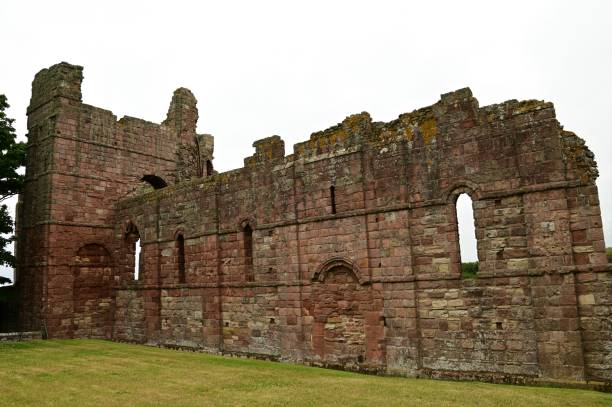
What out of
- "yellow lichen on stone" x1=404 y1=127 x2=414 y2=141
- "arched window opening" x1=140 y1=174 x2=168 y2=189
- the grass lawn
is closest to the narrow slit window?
"yellow lichen on stone" x1=404 y1=127 x2=414 y2=141

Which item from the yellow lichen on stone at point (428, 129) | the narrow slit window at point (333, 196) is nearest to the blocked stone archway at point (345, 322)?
the narrow slit window at point (333, 196)

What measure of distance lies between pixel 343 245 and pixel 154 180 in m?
11.9

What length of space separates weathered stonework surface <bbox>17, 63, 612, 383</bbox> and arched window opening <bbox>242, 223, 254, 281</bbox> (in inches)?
2.1

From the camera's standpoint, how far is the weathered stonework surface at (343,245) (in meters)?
9.21

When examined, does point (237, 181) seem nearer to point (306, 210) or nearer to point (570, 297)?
point (306, 210)

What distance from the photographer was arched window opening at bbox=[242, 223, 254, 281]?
47.6 ft

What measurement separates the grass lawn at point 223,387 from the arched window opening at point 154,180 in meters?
9.34

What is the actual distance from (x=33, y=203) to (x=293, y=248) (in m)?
11.5

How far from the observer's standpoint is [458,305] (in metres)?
10.2

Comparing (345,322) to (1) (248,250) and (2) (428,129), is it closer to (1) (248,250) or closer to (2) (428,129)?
(1) (248,250)

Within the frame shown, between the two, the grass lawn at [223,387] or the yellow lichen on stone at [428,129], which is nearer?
the grass lawn at [223,387]

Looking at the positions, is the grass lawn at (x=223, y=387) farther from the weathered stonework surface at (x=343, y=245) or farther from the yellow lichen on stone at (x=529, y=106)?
the yellow lichen on stone at (x=529, y=106)

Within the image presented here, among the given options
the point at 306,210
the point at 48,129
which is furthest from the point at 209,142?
the point at 306,210

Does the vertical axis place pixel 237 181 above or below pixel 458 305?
above
